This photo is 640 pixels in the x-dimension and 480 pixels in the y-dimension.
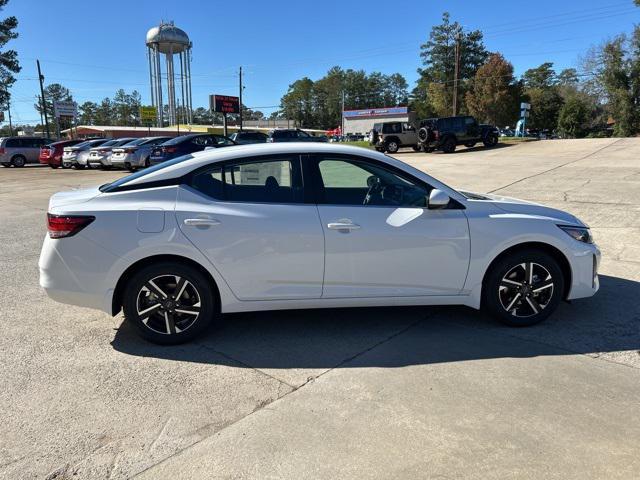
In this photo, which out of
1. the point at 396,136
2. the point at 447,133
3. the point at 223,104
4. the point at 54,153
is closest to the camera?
the point at 54,153

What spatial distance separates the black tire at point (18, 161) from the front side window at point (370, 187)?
31.0 metres

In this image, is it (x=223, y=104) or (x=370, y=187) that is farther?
(x=223, y=104)

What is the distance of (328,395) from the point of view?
3.19 meters

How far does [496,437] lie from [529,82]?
405 feet

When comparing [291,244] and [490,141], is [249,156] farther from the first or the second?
[490,141]

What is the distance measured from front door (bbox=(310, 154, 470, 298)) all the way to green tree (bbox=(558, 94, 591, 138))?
225ft

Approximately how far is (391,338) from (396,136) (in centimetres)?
2670

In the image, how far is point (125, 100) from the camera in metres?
163

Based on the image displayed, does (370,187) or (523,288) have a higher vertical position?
(370,187)

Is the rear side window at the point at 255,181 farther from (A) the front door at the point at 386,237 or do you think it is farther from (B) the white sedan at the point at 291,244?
(A) the front door at the point at 386,237

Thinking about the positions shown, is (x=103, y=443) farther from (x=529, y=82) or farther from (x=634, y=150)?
(x=529, y=82)

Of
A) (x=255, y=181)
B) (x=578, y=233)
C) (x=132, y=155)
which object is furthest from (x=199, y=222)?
(x=132, y=155)

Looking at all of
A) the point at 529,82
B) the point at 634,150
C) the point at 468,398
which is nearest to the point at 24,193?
the point at 468,398

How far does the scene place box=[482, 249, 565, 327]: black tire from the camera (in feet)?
13.6
